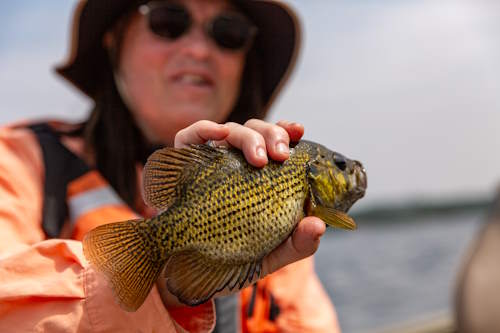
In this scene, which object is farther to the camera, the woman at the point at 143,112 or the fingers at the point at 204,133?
the woman at the point at 143,112

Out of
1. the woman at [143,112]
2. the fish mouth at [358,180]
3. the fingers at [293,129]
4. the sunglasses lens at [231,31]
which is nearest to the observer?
the fingers at [293,129]

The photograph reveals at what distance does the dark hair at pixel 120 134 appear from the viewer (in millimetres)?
3545

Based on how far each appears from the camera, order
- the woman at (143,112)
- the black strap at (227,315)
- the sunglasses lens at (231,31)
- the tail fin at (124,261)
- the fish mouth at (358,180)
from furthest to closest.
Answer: the sunglasses lens at (231,31)
the woman at (143,112)
the black strap at (227,315)
the fish mouth at (358,180)
the tail fin at (124,261)

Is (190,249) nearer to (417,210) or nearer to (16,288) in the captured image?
(16,288)

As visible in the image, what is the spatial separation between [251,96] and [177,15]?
2.53 ft

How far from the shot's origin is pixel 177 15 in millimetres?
3473

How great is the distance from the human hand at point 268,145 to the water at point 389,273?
4047mm

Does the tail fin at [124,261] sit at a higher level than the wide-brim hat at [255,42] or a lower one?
lower

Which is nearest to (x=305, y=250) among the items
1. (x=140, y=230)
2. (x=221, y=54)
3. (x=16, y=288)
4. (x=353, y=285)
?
(x=140, y=230)

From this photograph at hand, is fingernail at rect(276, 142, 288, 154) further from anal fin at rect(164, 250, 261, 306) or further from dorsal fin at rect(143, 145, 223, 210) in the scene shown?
anal fin at rect(164, 250, 261, 306)

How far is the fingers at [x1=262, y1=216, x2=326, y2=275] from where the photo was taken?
178cm

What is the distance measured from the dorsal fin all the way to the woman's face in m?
1.54

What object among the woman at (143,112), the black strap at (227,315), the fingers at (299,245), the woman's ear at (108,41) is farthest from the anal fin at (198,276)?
the woman's ear at (108,41)

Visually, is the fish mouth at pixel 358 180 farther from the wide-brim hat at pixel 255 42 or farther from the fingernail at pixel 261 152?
the wide-brim hat at pixel 255 42
